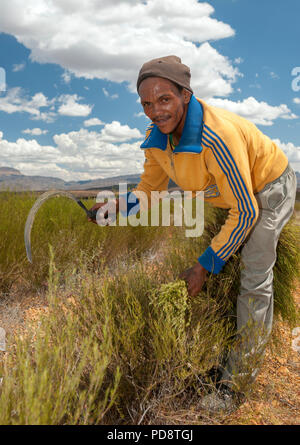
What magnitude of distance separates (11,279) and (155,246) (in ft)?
8.56

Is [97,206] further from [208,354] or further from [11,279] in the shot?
[11,279]

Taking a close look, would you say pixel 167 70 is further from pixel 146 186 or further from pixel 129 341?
pixel 129 341

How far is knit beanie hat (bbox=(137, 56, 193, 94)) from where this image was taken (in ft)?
6.12

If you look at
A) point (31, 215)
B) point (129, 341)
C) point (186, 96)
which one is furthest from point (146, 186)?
point (129, 341)

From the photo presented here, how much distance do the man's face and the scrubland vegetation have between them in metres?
0.84

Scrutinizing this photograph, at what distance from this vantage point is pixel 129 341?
1.92m

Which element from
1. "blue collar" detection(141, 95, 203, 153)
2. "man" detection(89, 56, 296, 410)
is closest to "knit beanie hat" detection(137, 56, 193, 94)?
"man" detection(89, 56, 296, 410)

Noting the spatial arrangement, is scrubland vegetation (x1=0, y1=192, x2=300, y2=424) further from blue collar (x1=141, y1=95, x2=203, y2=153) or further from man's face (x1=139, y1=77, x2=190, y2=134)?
man's face (x1=139, y1=77, x2=190, y2=134)

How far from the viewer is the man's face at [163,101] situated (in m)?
1.90

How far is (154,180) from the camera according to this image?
2830 mm
